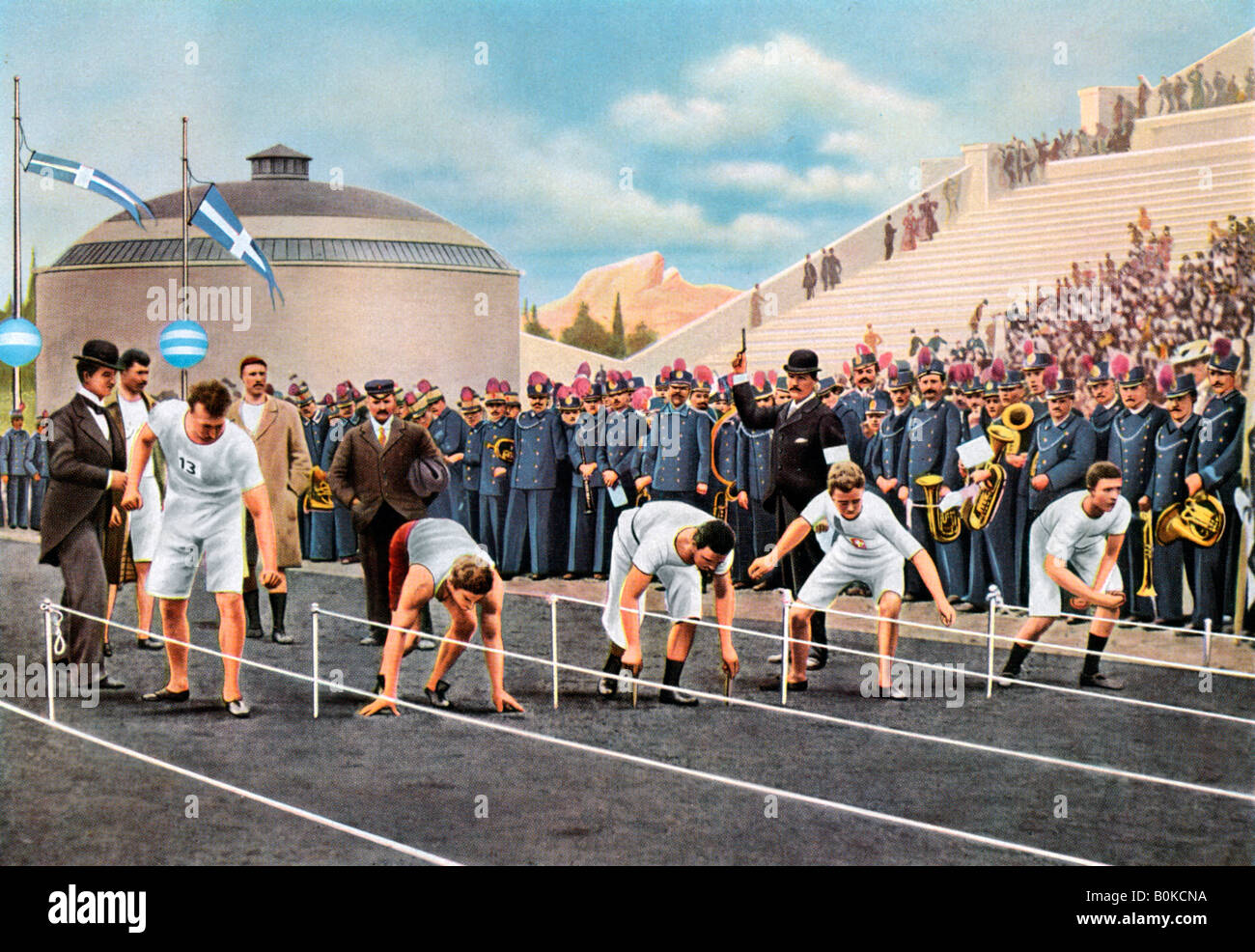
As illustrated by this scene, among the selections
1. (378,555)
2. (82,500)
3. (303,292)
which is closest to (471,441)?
(303,292)

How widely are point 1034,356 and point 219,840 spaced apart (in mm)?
6526

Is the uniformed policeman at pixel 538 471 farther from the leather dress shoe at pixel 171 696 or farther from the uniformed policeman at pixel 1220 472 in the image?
the uniformed policeman at pixel 1220 472

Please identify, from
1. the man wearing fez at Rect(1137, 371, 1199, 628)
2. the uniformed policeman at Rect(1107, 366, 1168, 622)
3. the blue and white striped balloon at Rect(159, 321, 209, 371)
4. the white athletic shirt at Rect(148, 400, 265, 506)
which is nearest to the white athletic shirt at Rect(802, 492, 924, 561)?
the uniformed policeman at Rect(1107, 366, 1168, 622)

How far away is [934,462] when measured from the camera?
35.9ft

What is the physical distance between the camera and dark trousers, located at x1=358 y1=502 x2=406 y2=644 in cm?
955

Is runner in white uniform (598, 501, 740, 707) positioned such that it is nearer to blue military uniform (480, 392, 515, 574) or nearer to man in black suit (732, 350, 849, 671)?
man in black suit (732, 350, 849, 671)

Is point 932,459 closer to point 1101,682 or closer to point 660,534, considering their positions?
point 1101,682

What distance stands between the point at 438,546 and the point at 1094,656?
12.8 ft

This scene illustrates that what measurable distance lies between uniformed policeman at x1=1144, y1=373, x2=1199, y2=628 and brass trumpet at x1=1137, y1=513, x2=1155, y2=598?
0.05 feet

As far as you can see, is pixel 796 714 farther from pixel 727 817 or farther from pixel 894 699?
pixel 727 817

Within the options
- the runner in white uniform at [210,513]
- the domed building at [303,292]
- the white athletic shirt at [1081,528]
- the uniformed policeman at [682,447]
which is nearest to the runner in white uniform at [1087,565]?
the white athletic shirt at [1081,528]

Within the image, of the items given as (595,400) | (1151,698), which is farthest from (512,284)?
(1151,698)

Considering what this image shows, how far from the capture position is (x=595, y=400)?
12.6 metres

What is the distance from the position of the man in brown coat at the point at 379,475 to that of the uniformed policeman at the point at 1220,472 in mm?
4866
